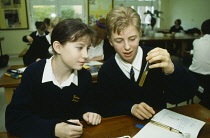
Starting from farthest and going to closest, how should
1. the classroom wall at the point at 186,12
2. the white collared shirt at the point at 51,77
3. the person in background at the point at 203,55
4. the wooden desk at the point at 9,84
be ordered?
the classroom wall at the point at 186,12
the person in background at the point at 203,55
the wooden desk at the point at 9,84
the white collared shirt at the point at 51,77

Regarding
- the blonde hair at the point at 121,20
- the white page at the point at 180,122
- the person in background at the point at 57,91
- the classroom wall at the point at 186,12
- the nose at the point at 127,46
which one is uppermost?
the classroom wall at the point at 186,12

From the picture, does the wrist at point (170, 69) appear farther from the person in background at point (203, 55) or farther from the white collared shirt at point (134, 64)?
the person in background at point (203, 55)

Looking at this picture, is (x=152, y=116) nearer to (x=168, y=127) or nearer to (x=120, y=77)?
(x=168, y=127)

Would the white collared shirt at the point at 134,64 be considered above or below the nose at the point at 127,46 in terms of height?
below

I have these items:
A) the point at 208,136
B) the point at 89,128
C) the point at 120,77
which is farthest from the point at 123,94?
the point at 208,136

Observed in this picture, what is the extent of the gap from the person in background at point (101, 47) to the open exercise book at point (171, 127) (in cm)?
184

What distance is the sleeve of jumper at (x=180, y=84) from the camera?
106 cm

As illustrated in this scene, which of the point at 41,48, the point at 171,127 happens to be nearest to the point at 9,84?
the point at 41,48

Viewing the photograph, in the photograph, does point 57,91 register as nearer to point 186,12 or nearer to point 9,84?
point 9,84

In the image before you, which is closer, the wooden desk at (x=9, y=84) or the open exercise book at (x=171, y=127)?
the open exercise book at (x=171, y=127)

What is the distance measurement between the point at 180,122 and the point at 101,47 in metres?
2.14

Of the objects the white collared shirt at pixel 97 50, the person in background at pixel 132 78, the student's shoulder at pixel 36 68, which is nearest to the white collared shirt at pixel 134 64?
the person in background at pixel 132 78

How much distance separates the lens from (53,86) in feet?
3.75

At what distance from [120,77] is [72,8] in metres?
6.75
